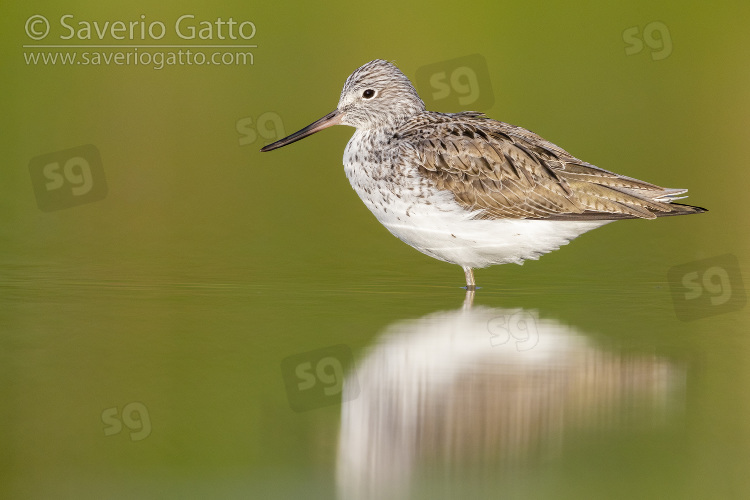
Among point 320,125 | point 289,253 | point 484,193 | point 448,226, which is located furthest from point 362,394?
point 320,125

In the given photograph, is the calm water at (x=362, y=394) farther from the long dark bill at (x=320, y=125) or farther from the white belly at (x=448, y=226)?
the long dark bill at (x=320, y=125)

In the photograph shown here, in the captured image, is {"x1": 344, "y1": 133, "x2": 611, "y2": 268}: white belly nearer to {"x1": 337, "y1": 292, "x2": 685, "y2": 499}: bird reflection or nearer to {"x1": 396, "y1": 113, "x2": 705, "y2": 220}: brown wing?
{"x1": 396, "y1": 113, "x2": 705, "y2": 220}: brown wing

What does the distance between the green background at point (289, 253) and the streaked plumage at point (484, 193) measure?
0.47 metres

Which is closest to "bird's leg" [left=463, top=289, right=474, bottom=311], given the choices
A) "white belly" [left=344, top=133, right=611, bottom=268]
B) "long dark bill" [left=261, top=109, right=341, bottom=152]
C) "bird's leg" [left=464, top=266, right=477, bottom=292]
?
"bird's leg" [left=464, top=266, right=477, bottom=292]

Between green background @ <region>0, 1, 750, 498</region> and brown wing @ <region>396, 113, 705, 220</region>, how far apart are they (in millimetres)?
716

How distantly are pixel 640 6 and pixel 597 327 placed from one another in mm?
16101

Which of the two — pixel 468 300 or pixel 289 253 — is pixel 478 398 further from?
pixel 289 253

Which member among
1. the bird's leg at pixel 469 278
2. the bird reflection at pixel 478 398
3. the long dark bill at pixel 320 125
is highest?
the long dark bill at pixel 320 125

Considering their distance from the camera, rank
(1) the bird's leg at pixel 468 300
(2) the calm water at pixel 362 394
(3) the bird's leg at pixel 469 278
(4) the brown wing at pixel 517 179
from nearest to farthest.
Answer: (2) the calm water at pixel 362 394
(1) the bird's leg at pixel 468 300
(4) the brown wing at pixel 517 179
(3) the bird's leg at pixel 469 278

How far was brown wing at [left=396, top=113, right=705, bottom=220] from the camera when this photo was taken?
10.5 metres

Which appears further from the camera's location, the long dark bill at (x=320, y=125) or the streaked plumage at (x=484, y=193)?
the long dark bill at (x=320, y=125)

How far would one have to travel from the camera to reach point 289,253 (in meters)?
12.1

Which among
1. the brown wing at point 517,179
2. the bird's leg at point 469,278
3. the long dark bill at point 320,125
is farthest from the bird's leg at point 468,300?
the long dark bill at point 320,125

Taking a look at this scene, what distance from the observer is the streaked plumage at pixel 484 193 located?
10.5m
